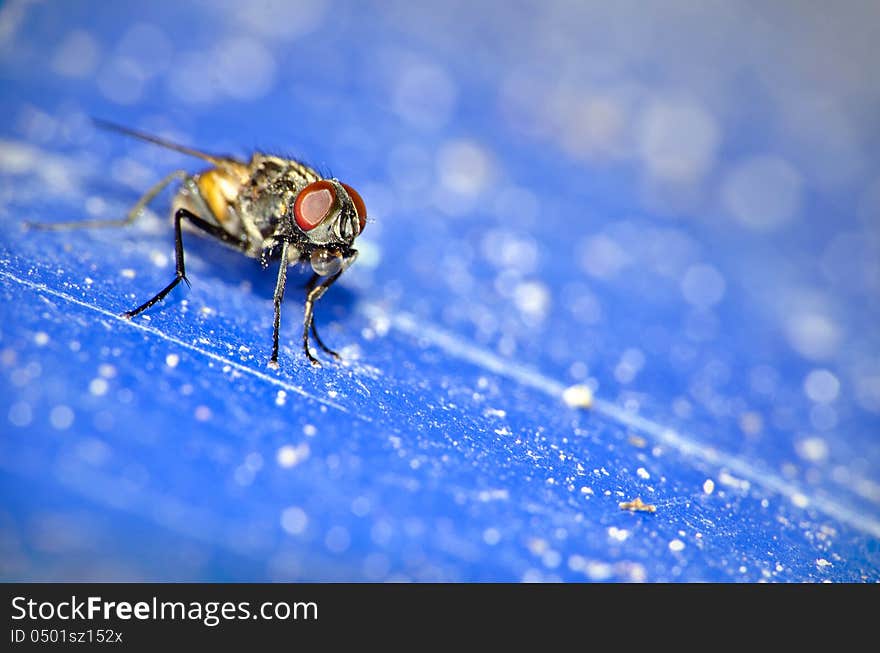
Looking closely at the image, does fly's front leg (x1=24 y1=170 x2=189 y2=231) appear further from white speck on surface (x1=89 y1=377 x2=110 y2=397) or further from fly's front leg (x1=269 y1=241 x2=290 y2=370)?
white speck on surface (x1=89 y1=377 x2=110 y2=397)

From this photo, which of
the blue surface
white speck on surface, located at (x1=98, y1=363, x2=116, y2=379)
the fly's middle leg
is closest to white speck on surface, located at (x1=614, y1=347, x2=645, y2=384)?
the blue surface

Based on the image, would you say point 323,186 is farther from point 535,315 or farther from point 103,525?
point 103,525

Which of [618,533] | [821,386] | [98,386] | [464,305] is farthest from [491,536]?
[821,386]

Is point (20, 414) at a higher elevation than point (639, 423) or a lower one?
lower

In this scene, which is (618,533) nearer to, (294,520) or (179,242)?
(294,520)

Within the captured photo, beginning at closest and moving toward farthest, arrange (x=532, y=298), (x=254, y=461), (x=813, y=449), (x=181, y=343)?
(x=254, y=461)
(x=181, y=343)
(x=813, y=449)
(x=532, y=298)

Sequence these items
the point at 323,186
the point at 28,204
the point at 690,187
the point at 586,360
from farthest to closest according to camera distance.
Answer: the point at 690,187
the point at 586,360
the point at 28,204
the point at 323,186
